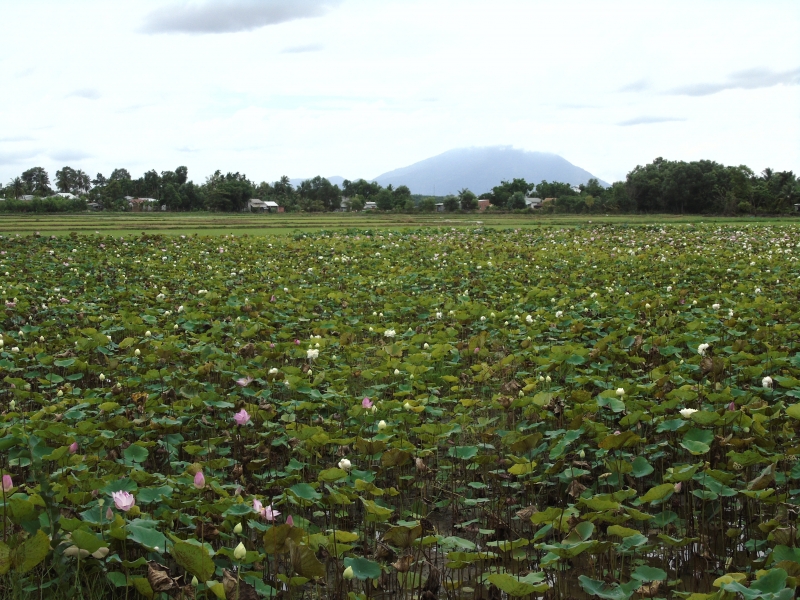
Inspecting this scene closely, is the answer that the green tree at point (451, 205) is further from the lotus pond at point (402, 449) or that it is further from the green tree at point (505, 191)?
the lotus pond at point (402, 449)

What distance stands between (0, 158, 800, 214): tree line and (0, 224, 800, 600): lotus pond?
53.6 meters

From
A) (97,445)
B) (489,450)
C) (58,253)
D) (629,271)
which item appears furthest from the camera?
(58,253)

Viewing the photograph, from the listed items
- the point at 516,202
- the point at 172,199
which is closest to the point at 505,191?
the point at 516,202

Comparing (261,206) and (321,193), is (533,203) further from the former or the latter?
(261,206)

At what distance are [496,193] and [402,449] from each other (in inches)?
3489

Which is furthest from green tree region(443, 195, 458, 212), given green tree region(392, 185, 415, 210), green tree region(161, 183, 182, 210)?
green tree region(161, 183, 182, 210)

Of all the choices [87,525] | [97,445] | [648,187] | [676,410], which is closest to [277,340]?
[97,445]

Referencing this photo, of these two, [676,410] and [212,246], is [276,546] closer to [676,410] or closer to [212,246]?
[676,410]

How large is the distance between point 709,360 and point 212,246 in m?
16.3

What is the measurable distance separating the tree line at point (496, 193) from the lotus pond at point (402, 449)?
53567mm

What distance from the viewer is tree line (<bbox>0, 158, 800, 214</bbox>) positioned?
58.3 metres

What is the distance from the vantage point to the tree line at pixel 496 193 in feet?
191

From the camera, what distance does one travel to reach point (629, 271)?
13.0 meters

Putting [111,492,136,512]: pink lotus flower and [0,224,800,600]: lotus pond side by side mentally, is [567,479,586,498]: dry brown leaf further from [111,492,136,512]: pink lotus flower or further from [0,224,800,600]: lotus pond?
[111,492,136,512]: pink lotus flower
